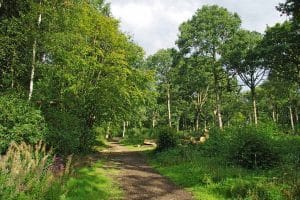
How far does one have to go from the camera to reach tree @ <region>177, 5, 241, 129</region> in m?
42.5

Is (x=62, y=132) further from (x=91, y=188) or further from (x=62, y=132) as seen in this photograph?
(x=91, y=188)

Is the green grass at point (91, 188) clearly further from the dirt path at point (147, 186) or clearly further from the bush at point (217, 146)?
the bush at point (217, 146)

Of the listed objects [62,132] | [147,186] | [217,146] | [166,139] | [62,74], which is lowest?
[147,186]

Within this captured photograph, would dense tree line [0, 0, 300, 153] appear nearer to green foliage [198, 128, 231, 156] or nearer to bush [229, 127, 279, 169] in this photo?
green foliage [198, 128, 231, 156]

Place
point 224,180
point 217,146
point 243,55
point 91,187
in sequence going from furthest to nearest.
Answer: point 243,55, point 217,146, point 224,180, point 91,187

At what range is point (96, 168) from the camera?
19094 millimetres

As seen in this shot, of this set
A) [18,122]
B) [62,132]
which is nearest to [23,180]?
[18,122]

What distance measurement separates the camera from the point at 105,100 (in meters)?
26.2

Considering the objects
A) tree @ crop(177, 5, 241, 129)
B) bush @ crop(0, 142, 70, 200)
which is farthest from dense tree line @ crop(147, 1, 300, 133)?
bush @ crop(0, 142, 70, 200)

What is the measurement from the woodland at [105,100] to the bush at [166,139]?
0.08m

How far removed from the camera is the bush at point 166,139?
90.1 ft

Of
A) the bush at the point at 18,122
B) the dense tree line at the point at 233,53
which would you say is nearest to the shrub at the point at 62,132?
the bush at the point at 18,122

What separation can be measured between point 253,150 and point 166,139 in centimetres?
1110

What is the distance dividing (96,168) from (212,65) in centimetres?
2694
